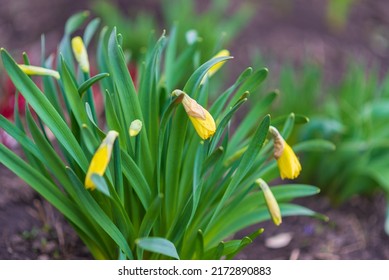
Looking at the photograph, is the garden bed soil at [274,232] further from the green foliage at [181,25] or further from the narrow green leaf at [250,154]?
the green foliage at [181,25]

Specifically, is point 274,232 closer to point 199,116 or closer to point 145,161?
point 145,161

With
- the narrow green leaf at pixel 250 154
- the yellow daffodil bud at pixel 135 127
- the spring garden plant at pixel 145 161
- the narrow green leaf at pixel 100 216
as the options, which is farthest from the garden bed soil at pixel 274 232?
the yellow daffodil bud at pixel 135 127

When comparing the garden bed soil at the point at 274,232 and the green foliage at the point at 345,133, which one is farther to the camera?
the green foliage at the point at 345,133

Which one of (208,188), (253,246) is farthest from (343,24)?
(208,188)

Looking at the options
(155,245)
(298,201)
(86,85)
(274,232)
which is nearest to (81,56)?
(86,85)

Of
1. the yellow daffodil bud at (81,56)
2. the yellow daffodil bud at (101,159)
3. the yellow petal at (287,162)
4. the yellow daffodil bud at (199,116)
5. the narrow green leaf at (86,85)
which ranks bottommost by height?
the yellow petal at (287,162)

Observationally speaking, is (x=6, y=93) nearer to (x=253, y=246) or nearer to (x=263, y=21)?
(x=253, y=246)
